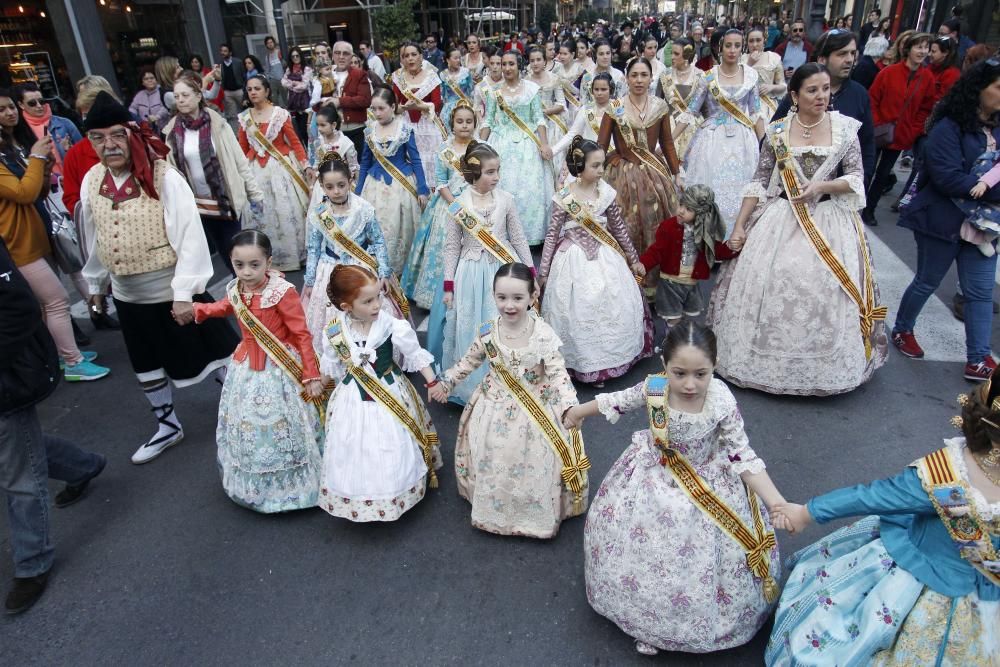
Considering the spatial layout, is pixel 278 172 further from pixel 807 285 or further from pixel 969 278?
pixel 969 278

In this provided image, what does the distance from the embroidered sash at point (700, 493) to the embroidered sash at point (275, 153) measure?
5.25 metres

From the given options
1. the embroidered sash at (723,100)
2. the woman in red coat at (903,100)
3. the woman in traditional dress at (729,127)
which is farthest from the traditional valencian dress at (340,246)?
the woman in red coat at (903,100)

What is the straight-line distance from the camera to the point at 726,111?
6074 millimetres

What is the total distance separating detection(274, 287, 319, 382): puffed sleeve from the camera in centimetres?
324

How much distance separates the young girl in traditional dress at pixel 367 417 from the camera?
3.13 m

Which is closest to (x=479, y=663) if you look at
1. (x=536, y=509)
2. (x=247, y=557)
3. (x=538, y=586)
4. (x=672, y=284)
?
(x=538, y=586)

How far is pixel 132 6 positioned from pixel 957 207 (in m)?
14.5

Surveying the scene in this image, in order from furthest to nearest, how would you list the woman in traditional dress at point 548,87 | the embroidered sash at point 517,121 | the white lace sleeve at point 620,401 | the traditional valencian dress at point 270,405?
the woman in traditional dress at point 548,87
the embroidered sash at point 517,121
the traditional valencian dress at point 270,405
the white lace sleeve at point 620,401

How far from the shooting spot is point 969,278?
4.14 metres

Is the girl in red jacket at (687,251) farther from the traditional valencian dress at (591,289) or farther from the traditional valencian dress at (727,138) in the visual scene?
the traditional valencian dress at (727,138)

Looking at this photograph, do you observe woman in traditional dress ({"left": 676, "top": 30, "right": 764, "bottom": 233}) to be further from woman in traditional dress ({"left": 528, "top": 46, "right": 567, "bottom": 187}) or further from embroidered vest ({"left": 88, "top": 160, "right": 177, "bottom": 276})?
embroidered vest ({"left": 88, "top": 160, "right": 177, "bottom": 276})

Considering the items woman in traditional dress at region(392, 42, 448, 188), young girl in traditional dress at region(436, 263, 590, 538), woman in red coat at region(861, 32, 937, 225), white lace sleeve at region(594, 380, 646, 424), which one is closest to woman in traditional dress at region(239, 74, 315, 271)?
woman in traditional dress at region(392, 42, 448, 188)

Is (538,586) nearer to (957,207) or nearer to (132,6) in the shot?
(957,207)

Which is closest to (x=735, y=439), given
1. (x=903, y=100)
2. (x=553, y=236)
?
(x=553, y=236)
